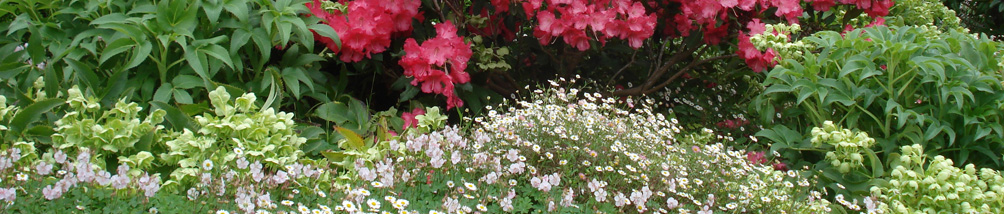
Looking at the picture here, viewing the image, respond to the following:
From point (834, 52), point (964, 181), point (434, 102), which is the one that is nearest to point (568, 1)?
point (434, 102)

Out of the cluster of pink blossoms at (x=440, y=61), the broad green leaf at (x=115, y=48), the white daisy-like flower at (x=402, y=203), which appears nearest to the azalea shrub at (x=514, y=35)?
the cluster of pink blossoms at (x=440, y=61)

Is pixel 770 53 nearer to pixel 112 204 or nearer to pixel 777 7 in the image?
pixel 777 7

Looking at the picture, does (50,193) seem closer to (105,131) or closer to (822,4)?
(105,131)

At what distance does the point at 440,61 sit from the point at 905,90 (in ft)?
5.57

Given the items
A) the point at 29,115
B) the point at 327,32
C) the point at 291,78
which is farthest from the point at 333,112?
the point at 29,115

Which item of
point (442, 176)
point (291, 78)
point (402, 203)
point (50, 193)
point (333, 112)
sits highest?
point (50, 193)

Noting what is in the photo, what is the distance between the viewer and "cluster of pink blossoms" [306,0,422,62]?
10.1 feet

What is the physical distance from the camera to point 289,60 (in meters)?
3.04

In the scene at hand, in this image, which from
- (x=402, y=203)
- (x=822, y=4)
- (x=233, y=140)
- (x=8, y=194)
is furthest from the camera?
(x=822, y=4)

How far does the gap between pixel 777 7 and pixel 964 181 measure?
1.14 meters

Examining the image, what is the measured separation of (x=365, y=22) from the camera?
3.08 metres

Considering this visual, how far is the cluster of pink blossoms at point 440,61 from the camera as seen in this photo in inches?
121

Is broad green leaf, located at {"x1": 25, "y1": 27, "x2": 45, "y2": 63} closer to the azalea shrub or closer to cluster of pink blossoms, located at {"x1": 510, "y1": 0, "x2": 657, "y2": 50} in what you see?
the azalea shrub

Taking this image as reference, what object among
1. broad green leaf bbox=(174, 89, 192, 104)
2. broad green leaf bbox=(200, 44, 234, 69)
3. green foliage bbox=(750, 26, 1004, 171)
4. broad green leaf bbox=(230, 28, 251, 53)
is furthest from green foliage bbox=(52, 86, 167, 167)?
green foliage bbox=(750, 26, 1004, 171)
